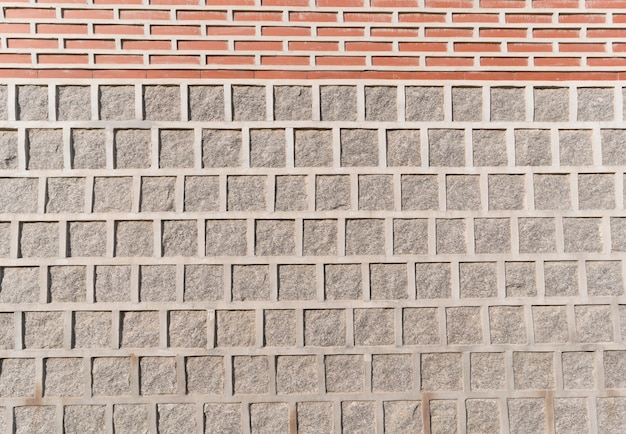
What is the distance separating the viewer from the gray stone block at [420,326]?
386 centimetres

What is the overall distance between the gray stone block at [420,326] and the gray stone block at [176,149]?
2.21m

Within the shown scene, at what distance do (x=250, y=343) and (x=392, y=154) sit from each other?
1966 millimetres

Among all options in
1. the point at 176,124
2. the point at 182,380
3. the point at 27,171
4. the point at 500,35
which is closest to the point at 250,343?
the point at 182,380

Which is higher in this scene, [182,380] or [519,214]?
[519,214]

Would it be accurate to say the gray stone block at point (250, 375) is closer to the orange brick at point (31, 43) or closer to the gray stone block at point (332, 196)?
the gray stone block at point (332, 196)

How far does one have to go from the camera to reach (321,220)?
388 centimetres

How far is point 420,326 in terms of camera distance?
3.87 meters

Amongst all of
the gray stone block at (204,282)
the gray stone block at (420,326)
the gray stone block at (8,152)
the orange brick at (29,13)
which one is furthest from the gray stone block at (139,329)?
the orange brick at (29,13)

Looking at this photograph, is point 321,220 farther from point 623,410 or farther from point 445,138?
point 623,410

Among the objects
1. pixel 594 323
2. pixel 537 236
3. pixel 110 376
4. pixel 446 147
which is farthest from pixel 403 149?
pixel 110 376

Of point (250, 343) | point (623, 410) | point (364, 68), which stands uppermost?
point (364, 68)

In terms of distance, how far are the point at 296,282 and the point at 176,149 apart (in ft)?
4.89

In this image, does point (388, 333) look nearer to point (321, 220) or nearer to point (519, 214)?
point (321, 220)

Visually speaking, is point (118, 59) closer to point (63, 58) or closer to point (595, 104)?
point (63, 58)
